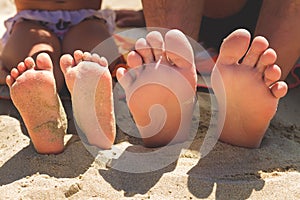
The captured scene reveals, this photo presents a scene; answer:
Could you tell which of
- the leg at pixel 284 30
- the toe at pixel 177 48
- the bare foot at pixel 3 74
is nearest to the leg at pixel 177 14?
the leg at pixel 284 30

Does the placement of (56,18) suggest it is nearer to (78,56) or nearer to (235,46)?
(78,56)

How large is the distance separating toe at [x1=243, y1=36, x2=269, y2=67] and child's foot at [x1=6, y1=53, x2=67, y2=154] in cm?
53

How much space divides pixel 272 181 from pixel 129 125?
50 centimetres

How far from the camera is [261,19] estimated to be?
1.59 metres

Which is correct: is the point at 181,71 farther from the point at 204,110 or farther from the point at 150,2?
the point at 150,2

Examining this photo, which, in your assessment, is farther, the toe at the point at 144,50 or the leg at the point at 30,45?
the leg at the point at 30,45

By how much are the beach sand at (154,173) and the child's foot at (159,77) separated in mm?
134

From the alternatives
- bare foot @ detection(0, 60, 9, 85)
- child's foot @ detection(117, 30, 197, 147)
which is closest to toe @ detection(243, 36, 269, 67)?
child's foot @ detection(117, 30, 197, 147)

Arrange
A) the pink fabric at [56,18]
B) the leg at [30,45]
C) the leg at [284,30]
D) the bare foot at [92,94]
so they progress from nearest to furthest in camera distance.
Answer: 1. the bare foot at [92,94]
2. the leg at [284,30]
3. the leg at [30,45]
4. the pink fabric at [56,18]

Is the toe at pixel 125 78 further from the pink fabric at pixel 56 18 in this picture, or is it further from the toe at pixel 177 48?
the pink fabric at pixel 56 18

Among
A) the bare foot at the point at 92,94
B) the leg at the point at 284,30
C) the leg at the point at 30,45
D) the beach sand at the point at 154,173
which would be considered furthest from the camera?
the leg at the point at 30,45

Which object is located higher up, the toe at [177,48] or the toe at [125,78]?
the toe at [177,48]

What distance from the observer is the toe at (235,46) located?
122 centimetres

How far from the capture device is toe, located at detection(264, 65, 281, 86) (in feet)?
3.99
